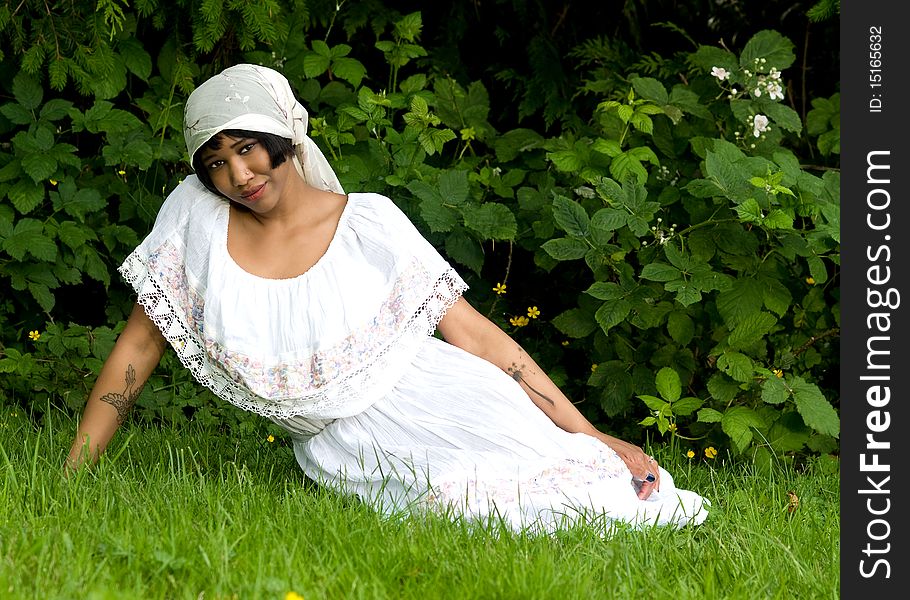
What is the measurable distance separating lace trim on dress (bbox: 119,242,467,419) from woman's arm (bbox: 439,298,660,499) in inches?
2.8

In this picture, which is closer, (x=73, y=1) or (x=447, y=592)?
(x=447, y=592)

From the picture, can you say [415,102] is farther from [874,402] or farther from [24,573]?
[24,573]

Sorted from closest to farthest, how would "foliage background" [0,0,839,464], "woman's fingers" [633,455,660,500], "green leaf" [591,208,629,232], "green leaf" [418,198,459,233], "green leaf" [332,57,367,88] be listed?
"woman's fingers" [633,455,660,500] → "green leaf" [591,208,629,232] → "foliage background" [0,0,839,464] → "green leaf" [418,198,459,233] → "green leaf" [332,57,367,88]

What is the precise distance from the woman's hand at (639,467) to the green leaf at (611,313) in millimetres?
647

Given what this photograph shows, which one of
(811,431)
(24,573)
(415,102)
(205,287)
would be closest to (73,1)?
(415,102)

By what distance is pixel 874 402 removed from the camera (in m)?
2.91

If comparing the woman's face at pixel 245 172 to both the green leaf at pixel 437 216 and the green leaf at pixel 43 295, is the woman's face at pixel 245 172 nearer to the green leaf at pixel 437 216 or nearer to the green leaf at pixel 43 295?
the green leaf at pixel 437 216

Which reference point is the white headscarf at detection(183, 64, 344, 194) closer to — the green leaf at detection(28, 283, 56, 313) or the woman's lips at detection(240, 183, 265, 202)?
the woman's lips at detection(240, 183, 265, 202)

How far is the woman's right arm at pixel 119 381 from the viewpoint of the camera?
2895 mm

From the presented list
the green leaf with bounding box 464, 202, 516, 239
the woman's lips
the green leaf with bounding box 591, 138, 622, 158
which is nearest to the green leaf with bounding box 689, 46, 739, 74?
the green leaf with bounding box 591, 138, 622, 158

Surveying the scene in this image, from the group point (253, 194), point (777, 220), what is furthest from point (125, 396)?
point (777, 220)

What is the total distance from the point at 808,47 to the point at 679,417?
1.95 meters

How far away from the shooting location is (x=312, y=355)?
9.01 ft

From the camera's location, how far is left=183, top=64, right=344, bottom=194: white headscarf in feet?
8.66
